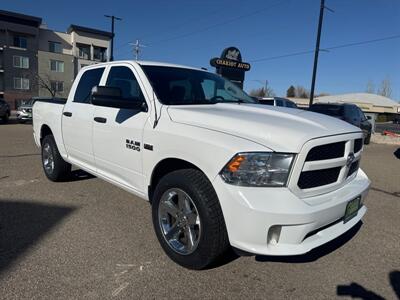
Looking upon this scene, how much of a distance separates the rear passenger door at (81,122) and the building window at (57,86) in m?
49.4

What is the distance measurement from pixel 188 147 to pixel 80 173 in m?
4.18

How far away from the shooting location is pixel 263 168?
2.55 meters

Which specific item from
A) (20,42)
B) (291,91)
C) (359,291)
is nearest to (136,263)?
(359,291)

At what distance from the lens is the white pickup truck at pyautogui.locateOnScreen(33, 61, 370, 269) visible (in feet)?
8.34

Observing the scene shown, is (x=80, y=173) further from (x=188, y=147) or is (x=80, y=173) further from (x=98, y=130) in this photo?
(x=188, y=147)

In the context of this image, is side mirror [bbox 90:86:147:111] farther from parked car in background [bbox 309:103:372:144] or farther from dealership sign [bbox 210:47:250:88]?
dealership sign [bbox 210:47:250:88]

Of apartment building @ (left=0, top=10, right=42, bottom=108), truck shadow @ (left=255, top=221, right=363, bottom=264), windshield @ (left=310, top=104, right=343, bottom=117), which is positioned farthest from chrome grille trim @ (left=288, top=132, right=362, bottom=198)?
apartment building @ (left=0, top=10, right=42, bottom=108)

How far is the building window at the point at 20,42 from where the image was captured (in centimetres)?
4638

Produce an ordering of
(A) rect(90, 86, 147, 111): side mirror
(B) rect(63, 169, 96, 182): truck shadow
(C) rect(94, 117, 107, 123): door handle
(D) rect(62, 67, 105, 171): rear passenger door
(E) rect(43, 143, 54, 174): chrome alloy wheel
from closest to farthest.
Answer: (A) rect(90, 86, 147, 111): side mirror < (C) rect(94, 117, 107, 123): door handle < (D) rect(62, 67, 105, 171): rear passenger door < (E) rect(43, 143, 54, 174): chrome alloy wheel < (B) rect(63, 169, 96, 182): truck shadow

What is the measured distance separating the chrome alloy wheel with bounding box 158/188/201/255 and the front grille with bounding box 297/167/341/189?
2.93 feet

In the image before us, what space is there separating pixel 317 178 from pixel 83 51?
182 ft

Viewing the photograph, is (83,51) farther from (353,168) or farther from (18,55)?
(353,168)

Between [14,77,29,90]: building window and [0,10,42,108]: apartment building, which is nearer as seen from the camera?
[0,10,42,108]: apartment building

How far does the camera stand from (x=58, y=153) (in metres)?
5.47
